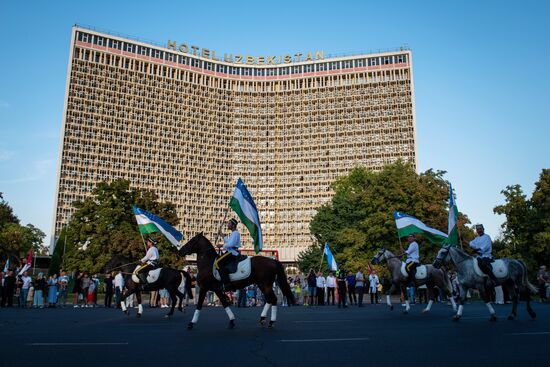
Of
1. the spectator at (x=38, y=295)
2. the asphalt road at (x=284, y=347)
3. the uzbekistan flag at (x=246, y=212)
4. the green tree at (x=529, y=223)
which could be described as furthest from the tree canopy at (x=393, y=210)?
the asphalt road at (x=284, y=347)

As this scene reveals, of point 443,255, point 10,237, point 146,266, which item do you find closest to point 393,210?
point 443,255

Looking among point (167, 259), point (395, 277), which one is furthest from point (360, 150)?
point (395, 277)

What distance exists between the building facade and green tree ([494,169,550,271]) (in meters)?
76.4

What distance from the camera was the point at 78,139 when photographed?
393ft

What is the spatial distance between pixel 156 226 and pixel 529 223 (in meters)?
39.3

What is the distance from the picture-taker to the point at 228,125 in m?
141

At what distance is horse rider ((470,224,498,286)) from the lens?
49.4 ft

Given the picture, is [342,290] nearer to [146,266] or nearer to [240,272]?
[146,266]

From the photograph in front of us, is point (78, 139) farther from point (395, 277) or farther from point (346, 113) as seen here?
point (395, 277)

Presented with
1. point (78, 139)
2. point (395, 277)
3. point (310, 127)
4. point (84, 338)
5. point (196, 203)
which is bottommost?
point (84, 338)

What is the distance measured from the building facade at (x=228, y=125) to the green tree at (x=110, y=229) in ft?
215

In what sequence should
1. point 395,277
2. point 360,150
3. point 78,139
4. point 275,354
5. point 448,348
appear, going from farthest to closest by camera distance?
point 360,150 → point 78,139 → point 395,277 → point 448,348 → point 275,354

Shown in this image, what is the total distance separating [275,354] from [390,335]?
3.98 meters

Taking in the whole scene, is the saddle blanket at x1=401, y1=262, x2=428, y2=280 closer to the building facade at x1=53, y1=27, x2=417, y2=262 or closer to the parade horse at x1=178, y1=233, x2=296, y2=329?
the parade horse at x1=178, y1=233, x2=296, y2=329
